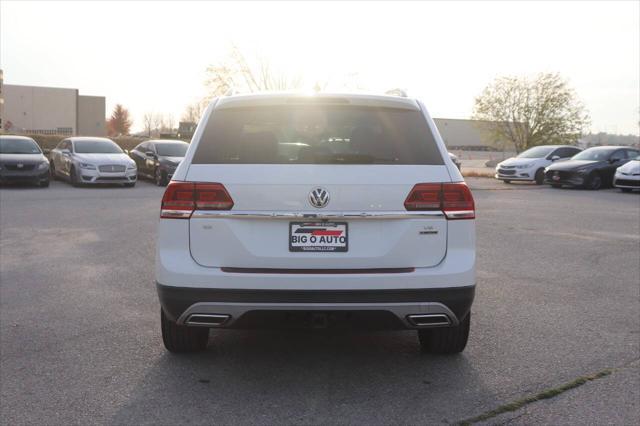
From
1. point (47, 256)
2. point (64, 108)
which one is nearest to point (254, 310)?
point (47, 256)

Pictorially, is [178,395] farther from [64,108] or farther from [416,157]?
[64,108]

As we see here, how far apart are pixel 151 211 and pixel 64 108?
85258mm

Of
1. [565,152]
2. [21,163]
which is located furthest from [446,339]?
[565,152]

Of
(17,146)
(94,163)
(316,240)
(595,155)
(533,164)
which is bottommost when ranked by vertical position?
(316,240)

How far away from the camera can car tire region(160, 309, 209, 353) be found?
4578 millimetres

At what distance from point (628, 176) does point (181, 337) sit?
20541 millimetres

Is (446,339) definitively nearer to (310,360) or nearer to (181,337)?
(310,360)

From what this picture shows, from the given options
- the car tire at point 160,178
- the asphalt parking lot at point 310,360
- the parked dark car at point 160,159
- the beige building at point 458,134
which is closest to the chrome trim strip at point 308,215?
the asphalt parking lot at point 310,360

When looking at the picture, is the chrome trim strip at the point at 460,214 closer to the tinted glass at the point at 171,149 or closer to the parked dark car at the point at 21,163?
the parked dark car at the point at 21,163

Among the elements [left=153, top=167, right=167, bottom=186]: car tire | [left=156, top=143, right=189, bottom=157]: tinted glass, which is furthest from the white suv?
[left=156, top=143, right=189, bottom=157]: tinted glass

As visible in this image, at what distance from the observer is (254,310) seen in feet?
12.8

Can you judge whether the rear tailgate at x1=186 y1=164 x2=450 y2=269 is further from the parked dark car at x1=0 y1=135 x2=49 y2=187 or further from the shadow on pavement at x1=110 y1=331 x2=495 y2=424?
the parked dark car at x1=0 y1=135 x2=49 y2=187

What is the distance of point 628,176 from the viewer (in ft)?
71.8

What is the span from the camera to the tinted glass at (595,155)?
80.3 feet
